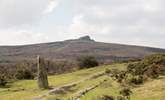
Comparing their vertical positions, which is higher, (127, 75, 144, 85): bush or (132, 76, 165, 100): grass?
(127, 75, 144, 85): bush

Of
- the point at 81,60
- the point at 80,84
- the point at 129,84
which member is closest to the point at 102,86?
the point at 129,84

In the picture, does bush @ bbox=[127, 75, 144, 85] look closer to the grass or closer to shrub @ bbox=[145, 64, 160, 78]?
the grass

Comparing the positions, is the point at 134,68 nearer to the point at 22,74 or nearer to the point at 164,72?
the point at 164,72

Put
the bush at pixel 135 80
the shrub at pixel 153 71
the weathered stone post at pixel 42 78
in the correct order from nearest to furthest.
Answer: the bush at pixel 135 80 < the shrub at pixel 153 71 < the weathered stone post at pixel 42 78

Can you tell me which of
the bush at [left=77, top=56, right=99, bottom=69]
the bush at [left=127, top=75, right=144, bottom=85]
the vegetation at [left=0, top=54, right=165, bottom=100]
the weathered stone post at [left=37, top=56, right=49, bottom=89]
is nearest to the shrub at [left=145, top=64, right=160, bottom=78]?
the vegetation at [left=0, top=54, right=165, bottom=100]

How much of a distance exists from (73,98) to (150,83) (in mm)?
10642

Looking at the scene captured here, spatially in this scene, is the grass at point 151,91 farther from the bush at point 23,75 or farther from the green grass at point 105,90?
the bush at point 23,75

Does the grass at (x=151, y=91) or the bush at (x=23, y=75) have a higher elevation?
the grass at (x=151, y=91)

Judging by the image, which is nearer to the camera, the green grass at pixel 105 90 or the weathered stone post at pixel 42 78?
the green grass at pixel 105 90

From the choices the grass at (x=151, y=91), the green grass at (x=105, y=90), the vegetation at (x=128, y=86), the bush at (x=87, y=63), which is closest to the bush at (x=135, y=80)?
the vegetation at (x=128, y=86)

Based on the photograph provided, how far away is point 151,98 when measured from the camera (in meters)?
40.6

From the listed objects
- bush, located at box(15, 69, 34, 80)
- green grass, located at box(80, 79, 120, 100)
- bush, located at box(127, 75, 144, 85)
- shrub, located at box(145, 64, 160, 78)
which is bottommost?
bush, located at box(15, 69, 34, 80)

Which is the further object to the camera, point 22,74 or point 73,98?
point 22,74

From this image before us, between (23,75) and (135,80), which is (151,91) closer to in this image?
(135,80)
